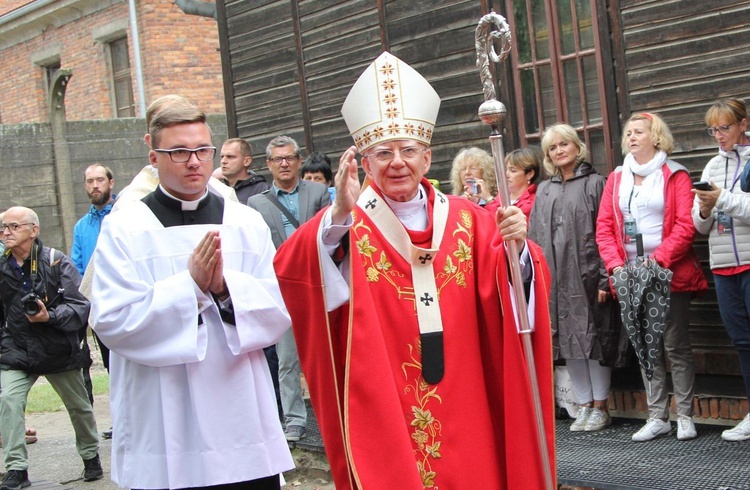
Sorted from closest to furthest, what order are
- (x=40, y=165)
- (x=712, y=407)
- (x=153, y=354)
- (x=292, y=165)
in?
1. (x=153, y=354)
2. (x=712, y=407)
3. (x=292, y=165)
4. (x=40, y=165)

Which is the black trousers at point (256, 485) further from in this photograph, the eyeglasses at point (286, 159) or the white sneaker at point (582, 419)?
the eyeglasses at point (286, 159)

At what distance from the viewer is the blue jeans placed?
608cm

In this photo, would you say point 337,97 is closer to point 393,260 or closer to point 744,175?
point 744,175

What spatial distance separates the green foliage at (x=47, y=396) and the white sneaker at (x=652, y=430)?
22.9ft

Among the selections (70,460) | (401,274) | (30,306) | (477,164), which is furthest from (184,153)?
(70,460)

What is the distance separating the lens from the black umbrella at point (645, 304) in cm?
617

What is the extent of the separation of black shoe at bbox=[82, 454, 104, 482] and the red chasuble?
419 cm

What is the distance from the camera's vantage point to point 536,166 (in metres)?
7.39

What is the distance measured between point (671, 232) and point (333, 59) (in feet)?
15.6

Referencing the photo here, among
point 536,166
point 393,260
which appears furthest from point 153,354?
point 536,166

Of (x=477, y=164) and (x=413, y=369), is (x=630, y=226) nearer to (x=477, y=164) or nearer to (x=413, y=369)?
(x=477, y=164)

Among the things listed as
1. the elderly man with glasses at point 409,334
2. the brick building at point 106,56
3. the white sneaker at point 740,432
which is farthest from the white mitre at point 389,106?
the brick building at point 106,56

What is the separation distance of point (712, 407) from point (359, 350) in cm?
375

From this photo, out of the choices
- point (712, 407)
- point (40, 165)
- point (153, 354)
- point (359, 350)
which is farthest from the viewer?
point (40, 165)
